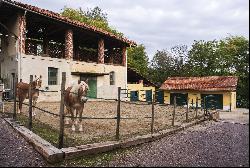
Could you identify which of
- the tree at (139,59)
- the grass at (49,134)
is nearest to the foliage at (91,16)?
the tree at (139,59)

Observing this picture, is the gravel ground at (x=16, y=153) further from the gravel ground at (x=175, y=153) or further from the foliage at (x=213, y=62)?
the foliage at (x=213, y=62)

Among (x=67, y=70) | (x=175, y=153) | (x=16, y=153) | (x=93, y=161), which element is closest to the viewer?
(x=93, y=161)

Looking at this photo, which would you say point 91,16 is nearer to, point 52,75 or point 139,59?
point 139,59

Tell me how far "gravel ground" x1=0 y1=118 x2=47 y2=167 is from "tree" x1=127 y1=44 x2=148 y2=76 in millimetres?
37378

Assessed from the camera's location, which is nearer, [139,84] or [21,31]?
[21,31]

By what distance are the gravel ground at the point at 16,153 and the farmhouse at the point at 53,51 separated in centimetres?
1156

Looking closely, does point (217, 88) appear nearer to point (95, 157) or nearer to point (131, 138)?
point (131, 138)

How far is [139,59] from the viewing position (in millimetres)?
46031

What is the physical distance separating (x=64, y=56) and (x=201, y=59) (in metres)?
11.5

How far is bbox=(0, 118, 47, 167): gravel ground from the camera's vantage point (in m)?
5.33

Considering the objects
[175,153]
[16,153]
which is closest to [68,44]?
[16,153]

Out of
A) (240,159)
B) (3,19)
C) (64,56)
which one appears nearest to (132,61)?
(64,56)

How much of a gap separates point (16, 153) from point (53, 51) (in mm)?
16307

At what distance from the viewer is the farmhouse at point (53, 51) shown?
18.4 metres
